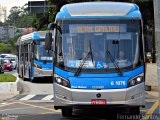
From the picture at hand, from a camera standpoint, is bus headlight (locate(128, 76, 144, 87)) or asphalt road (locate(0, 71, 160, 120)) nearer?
bus headlight (locate(128, 76, 144, 87))

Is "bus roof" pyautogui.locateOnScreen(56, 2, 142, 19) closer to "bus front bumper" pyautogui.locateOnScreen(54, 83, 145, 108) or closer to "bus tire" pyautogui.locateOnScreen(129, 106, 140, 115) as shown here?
"bus front bumper" pyautogui.locateOnScreen(54, 83, 145, 108)

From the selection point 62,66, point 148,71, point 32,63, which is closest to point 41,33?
point 32,63

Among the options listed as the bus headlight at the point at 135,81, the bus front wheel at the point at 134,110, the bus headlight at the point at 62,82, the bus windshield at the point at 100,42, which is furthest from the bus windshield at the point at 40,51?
the bus headlight at the point at 135,81

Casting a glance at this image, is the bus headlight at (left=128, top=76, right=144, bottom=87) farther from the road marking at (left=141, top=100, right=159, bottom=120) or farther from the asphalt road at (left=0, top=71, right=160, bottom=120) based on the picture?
the road marking at (left=141, top=100, right=159, bottom=120)

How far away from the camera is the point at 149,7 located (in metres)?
31.2

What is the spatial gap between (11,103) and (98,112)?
4.38 metres

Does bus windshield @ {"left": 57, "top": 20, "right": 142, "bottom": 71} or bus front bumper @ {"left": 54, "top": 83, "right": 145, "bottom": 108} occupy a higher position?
bus windshield @ {"left": 57, "top": 20, "right": 142, "bottom": 71}

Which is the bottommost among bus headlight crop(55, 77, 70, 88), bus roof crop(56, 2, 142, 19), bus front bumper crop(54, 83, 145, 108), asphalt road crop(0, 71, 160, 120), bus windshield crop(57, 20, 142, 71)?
asphalt road crop(0, 71, 160, 120)

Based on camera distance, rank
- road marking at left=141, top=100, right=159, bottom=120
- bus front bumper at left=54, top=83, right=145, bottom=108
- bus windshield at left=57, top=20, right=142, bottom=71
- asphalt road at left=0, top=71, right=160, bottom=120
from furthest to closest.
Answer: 1. asphalt road at left=0, top=71, right=160, bottom=120
2. road marking at left=141, top=100, right=159, bottom=120
3. bus windshield at left=57, top=20, right=142, bottom=71
4. bus front bumper at left=54, top=83, right=145, bottom=108

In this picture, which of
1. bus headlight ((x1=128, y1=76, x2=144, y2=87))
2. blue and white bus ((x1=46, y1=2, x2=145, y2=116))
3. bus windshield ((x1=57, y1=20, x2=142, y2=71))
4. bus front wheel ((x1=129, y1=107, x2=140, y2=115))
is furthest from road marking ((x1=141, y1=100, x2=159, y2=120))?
bus windshield ((x1=57, y1=20, x2=142, y2=71))

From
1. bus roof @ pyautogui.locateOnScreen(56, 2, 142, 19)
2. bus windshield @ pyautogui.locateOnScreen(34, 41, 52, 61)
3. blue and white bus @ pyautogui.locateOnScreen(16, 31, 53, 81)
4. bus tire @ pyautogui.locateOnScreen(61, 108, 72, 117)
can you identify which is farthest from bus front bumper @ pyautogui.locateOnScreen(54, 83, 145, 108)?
bus windshield @ pyautogui.locateOnScreen(34, 41, 52, 61)

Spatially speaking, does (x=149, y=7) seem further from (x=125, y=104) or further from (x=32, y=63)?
(x=125, y=104)

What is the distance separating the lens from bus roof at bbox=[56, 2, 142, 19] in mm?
11688

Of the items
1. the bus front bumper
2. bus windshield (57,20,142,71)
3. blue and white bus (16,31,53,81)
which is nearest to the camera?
the bus front bumper
